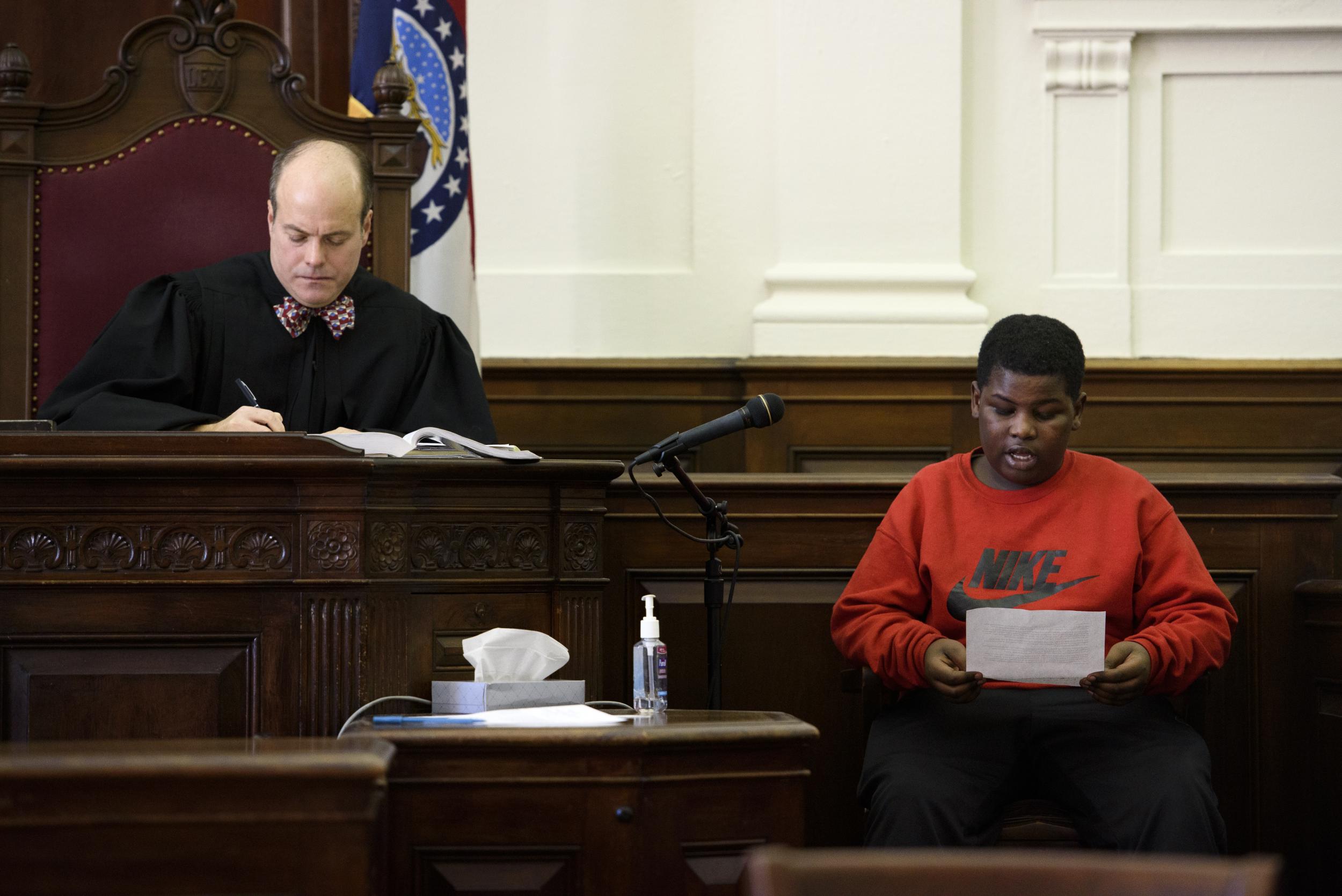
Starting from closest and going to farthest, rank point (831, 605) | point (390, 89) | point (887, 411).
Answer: point (831, 605) < point (390, 89) < point (887, 411)

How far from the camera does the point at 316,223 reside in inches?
122

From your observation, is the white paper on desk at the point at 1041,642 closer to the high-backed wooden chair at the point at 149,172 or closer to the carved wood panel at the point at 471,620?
the carved wood panel at the point at 471,620

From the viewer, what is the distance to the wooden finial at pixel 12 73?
375 cm

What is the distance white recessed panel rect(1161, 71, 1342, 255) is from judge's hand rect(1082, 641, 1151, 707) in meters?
2.69

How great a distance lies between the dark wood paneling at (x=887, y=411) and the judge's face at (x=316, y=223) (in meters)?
1.59

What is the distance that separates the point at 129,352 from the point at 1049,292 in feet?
9.86

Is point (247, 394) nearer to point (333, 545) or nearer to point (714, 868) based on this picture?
point (333, 545)

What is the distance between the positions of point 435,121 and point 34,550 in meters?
2.38

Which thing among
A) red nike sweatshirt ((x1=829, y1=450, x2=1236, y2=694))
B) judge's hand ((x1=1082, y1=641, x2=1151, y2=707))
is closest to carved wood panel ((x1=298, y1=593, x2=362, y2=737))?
red nike sweatshirt ((x1=829, y1=450, x2=1236, y2=694))

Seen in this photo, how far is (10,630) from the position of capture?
2.33 meters

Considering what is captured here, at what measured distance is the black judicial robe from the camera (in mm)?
3027

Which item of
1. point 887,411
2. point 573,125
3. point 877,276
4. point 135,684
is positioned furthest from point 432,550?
point 573,125

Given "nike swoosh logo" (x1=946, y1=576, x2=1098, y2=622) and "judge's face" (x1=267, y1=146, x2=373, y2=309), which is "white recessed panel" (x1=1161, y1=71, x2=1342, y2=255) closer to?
"nike swoosh logo" (x1=946, y1=576, x2=1098, y2=622)

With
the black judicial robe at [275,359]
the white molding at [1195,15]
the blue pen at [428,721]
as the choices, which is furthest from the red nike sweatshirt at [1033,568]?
the white molding at [1195,15]
